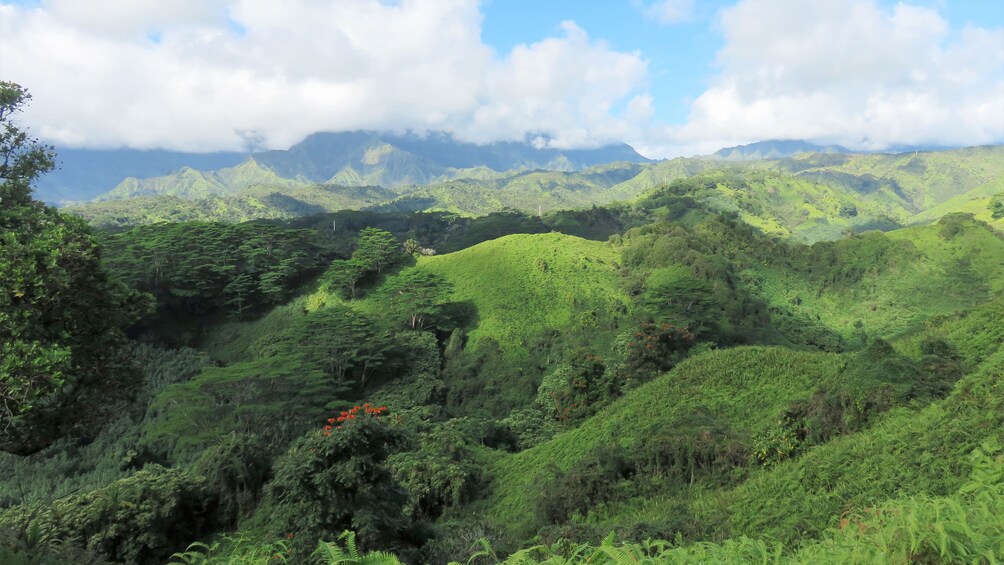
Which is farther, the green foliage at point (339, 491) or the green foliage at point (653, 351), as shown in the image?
the green foliage at point (653, 351)

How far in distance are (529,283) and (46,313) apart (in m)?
24.7

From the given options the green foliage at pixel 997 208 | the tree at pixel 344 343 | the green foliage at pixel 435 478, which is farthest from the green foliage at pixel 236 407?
the green foliage at pixel 997 208

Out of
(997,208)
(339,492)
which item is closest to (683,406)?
(339,492)

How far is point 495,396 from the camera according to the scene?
78.5 feet

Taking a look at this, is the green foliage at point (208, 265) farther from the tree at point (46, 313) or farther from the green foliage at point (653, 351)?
the tree at point (46, 313)

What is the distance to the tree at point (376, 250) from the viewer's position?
106 ft

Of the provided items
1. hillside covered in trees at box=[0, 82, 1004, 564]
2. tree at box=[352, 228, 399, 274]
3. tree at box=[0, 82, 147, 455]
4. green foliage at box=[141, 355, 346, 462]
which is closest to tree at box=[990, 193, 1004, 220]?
hillside covered in trees at box=[0, 82, 1004, 564]

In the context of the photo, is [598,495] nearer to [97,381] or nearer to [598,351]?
[97,381]

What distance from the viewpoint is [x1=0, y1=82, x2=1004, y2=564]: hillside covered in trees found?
21.1ft

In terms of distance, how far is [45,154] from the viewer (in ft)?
27.8

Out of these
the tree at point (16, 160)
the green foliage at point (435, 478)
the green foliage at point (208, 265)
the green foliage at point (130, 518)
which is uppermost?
the tree at point (16, 160)

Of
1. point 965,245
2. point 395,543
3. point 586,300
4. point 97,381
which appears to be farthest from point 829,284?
point 97,381

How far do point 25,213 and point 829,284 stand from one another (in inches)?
1761

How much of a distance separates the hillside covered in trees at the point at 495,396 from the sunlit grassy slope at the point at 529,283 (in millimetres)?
187
